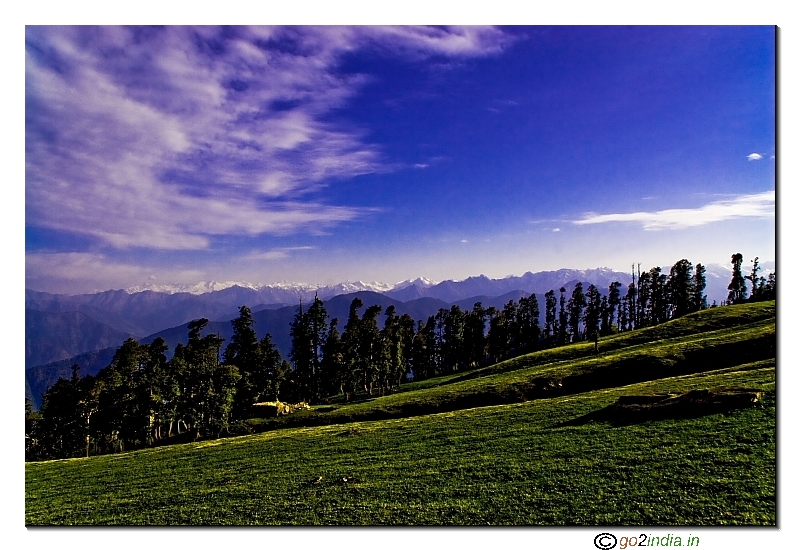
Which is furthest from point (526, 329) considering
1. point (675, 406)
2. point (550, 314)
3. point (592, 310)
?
point (675, 406)

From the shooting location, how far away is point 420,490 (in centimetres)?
1744

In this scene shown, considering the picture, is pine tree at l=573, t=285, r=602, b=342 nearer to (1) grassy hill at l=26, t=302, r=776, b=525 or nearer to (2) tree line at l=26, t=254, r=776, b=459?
(2) tree line at l=26, t=254, r=776, b=459

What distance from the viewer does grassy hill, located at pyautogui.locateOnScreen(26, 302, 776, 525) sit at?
15.2 meters

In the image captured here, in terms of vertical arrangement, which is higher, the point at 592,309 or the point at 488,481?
the point at 592,309

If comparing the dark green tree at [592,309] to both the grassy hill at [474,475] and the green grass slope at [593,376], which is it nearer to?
the green grass slope at [593,376]

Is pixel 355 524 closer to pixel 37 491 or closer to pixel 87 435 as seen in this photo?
pixel 37 491

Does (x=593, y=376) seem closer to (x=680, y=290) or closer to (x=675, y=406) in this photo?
(x=675, y=406)

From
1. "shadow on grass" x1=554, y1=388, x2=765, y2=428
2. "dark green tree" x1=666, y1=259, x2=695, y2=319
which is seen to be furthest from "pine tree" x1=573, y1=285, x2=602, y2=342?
"shadow on grass" x1=554, y1=388, x2=765, y2=428

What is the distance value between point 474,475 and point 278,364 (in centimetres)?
5875

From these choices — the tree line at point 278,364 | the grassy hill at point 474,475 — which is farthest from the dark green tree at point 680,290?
the grassy hill at point 474,475

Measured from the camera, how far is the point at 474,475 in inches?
714

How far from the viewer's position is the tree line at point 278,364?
166 ft
